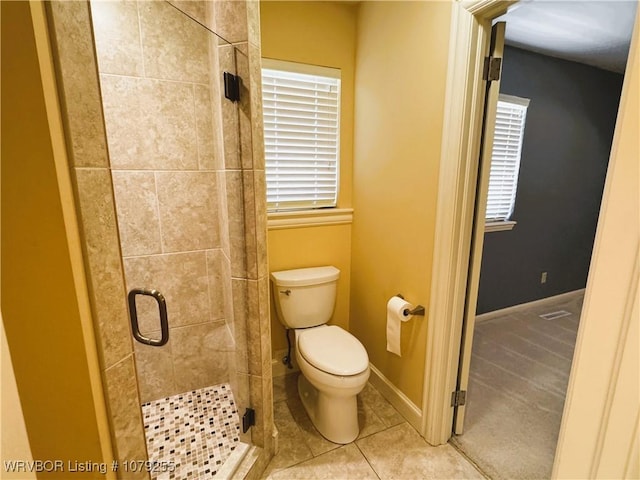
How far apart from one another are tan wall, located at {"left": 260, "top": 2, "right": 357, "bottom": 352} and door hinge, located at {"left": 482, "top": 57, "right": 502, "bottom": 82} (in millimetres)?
952

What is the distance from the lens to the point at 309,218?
2.13 m

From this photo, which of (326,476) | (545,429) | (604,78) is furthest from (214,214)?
(604,78)

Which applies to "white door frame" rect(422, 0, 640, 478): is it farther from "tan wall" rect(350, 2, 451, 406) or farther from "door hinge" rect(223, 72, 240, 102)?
"door hinge" rect(223, 72, 240, 102)

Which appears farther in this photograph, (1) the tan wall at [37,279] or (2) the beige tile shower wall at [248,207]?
(2) the beige tile shower wall at [248,207]

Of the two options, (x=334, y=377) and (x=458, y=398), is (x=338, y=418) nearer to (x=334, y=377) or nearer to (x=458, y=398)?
(x=334, y=377)

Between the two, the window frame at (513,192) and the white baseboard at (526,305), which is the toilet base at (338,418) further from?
the window frame at (513,192)

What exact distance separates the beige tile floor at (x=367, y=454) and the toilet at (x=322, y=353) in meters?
0.07

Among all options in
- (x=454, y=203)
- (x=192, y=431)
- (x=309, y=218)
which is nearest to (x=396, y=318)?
(x=454, y=203)

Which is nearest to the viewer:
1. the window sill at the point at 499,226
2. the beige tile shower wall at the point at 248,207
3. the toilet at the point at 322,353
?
the beige tile shower wall at the point at 248,207

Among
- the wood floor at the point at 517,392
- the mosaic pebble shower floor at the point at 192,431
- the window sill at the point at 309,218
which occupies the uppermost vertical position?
the window sill at the point at 309,218

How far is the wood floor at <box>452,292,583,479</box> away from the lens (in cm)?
161

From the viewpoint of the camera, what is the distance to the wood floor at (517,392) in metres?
1.61

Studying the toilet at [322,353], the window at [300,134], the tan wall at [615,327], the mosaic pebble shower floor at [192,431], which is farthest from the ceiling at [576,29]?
the mosaic pebble shower floor at [192,431]

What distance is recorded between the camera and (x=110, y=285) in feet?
2.47
